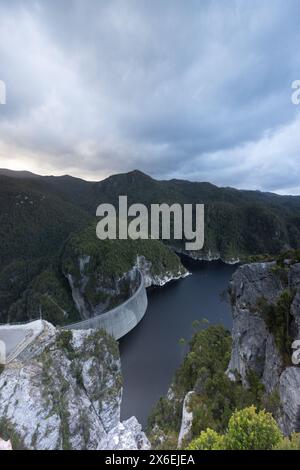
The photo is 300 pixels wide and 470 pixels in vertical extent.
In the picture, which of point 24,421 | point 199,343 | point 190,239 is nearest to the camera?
point 24,421

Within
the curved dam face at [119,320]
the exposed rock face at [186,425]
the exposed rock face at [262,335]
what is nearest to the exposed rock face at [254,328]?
the exposed rock face at [262,335]

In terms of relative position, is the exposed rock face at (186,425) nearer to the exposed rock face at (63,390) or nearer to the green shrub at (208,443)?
the exposed rock face at (63,390)

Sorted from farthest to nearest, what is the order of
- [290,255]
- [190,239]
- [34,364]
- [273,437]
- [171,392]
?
1. [190,239]
2. [171,392]
3. [34,364]
4. [290,255]
5. [273,437]

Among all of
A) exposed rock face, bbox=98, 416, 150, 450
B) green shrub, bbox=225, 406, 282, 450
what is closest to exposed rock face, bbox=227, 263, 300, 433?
green shrub, bbox=225, 406, 282, 450

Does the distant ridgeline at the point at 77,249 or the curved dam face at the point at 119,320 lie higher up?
the distant ridgeline at the point at 77,249

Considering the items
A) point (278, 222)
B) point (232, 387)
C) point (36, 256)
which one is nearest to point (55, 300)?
point (36, 256)

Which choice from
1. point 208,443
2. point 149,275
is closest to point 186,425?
point 208,443

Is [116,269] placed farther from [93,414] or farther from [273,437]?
[273,437]

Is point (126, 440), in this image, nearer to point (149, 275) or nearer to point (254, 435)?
point (254, 435)
